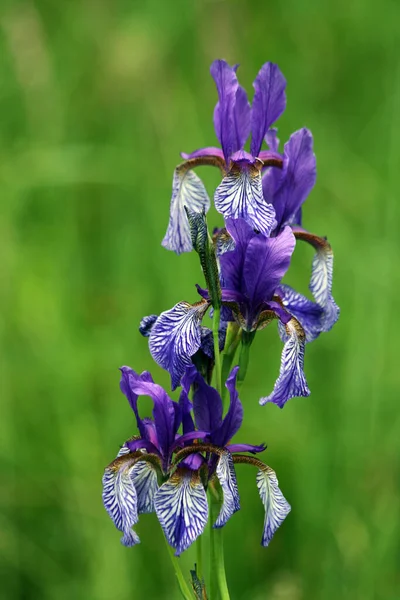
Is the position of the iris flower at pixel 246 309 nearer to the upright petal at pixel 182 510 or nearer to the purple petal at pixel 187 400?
the purple petal at pixel 187 400

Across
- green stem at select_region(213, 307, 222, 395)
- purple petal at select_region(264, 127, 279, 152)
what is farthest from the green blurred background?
purple petal at select_region(264, 127, 279, 152)

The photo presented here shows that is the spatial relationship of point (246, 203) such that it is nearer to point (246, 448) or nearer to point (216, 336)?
point (216, 336)

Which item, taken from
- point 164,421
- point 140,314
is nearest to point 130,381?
point 164,421

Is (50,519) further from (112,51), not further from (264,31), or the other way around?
(264,31)

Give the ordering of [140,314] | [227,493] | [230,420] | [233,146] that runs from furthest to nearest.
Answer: [140,314] < [233,146] < [230,420] < [227,493]

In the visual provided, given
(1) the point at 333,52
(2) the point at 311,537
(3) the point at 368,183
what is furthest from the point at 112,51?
(2) the point at 311,537

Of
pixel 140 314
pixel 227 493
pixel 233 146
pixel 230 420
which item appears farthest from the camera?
pixel 140 314
